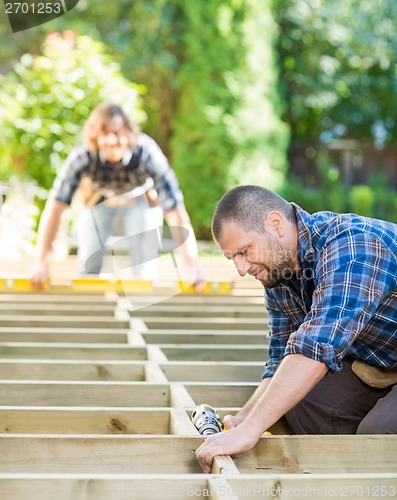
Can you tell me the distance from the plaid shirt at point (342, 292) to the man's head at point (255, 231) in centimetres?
7

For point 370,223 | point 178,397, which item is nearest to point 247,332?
point 178,397

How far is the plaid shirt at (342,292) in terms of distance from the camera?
2234 millimetres

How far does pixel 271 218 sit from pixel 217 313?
7.41 ft

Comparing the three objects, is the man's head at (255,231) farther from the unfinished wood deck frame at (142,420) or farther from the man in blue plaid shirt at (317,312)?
the unfinished wood deck frame at (142,420)

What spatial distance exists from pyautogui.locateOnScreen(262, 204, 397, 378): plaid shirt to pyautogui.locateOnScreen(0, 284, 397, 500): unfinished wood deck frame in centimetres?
29

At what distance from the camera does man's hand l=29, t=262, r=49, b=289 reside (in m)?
4.77

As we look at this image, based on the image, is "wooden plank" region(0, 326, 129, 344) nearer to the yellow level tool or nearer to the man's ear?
the yellow level tool

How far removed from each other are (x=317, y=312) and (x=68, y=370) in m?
1.28

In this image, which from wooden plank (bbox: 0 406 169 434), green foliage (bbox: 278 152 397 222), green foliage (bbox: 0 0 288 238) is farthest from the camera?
green foliage (bbox: 278 152 397 222)

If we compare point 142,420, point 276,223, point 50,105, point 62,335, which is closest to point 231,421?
point 142,420

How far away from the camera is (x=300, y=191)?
12.6 meters

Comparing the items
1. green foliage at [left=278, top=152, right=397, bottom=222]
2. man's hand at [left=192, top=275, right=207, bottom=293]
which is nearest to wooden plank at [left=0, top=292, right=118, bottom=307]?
man's hand at [left=192, top=275, right=207, bottom=293]

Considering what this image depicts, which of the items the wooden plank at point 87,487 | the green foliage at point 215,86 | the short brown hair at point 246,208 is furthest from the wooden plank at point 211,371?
the green foliage at point 215,86

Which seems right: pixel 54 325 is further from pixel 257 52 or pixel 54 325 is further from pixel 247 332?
pixel 257 52
